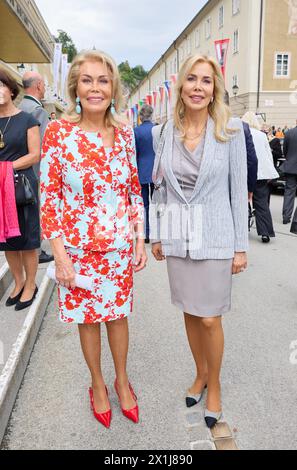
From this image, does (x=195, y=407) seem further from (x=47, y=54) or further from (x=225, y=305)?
(x=47, y=54)

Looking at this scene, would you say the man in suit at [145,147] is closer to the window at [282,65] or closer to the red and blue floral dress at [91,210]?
the red and blue floral dress at [91,210]

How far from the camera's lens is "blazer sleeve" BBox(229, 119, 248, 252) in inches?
80.0

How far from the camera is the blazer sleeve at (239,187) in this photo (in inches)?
80.0

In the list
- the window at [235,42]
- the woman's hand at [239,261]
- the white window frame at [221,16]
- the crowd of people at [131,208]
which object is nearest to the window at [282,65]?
the window at [235,42]

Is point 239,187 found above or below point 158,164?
below

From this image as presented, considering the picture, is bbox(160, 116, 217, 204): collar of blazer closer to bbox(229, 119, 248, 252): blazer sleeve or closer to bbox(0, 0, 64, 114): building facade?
bbox(229, 119, 248, 252): blazer sleeve

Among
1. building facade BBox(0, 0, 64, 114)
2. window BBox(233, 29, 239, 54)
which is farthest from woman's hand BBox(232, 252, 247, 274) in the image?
window BBox(233, 29, 239, 54)

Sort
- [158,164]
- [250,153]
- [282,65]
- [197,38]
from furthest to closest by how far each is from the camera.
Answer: [197,38]
[282,65]
[250,153]
[158,164]

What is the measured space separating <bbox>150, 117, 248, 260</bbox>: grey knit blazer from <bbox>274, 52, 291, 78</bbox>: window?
27.6 m

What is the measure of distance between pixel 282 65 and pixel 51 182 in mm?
28781

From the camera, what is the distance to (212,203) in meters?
2.07

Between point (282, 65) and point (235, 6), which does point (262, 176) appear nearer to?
point (282, 65)

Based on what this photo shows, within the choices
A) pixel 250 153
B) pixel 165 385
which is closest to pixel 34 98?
pixel 250 153
